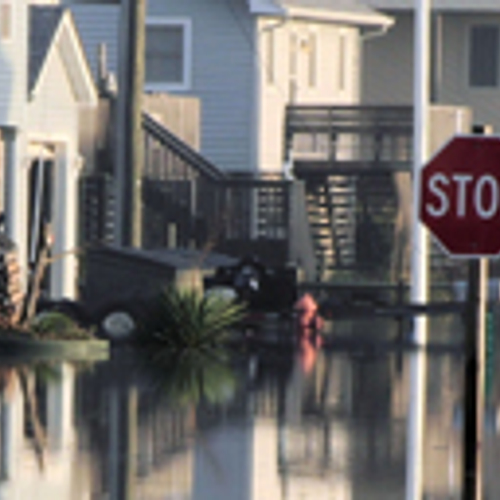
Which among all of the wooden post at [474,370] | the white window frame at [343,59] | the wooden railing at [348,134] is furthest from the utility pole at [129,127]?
the white window frame at [343,59]

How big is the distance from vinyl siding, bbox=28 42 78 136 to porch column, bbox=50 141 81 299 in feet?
1.45

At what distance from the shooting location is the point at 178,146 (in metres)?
38.7

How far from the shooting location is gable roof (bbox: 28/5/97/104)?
31.5 metres

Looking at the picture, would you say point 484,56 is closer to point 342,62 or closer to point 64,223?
point 342,62

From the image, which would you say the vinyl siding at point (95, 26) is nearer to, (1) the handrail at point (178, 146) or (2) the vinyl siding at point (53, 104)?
(1) the handrail at point (178, 146)

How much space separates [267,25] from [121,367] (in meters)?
22.2

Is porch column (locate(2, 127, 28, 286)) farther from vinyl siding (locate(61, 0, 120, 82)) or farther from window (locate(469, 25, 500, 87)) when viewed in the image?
window (locate(469, 25, 500, 87))

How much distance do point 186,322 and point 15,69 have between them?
6.14 meters

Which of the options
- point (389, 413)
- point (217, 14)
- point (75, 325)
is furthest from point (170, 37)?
point (389, 413)

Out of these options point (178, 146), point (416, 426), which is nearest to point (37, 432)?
point (416, 426)

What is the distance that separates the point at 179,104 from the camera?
4066cm

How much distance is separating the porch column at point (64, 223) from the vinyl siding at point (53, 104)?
1.45 ft

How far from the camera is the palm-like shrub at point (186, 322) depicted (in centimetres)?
2561

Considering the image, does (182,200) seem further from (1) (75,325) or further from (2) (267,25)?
(1) (75,325)
